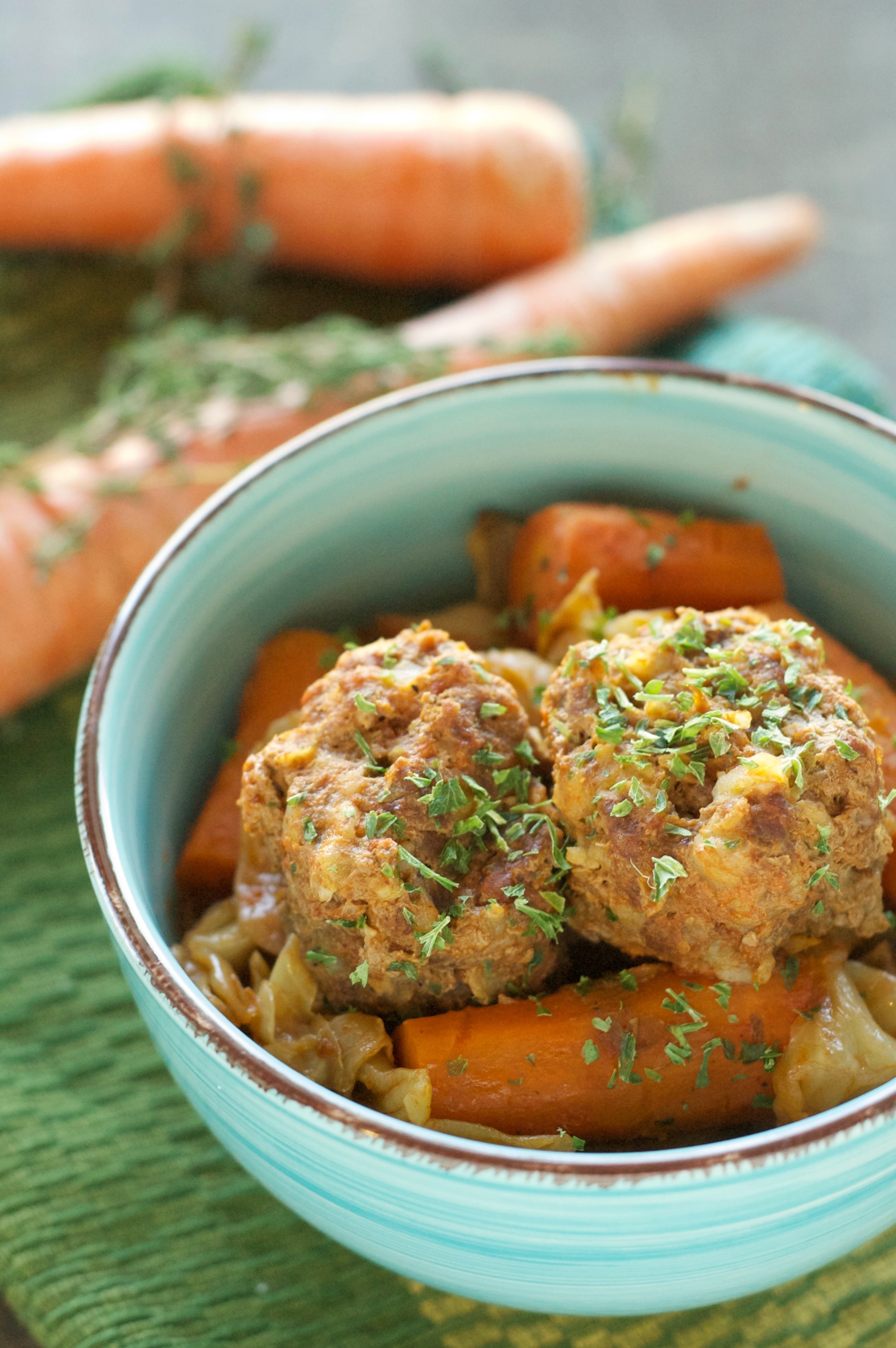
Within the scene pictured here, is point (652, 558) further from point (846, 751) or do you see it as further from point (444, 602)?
point (846, 751)

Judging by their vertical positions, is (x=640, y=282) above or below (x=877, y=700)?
below

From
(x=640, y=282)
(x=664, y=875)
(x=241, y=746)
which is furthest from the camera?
(x=640, y=282)

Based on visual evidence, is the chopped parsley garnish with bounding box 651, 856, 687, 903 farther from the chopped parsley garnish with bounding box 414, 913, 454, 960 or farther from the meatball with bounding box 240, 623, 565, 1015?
the chopped parsley garnish with bounding box 414, 913, 454, 960

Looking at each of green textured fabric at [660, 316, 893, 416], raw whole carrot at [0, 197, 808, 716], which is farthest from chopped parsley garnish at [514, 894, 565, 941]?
raw whole carrot at [0, 197, 808, 716]

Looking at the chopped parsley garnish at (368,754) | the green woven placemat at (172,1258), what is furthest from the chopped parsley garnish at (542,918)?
the green woven placemat at (172,1258)

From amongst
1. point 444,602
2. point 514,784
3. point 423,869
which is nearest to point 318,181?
point 444,602

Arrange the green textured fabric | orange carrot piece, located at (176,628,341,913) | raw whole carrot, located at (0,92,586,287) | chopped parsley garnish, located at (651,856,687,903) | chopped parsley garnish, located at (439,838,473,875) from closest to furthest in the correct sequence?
chopped parsley garnish, located at (651,856,687,903) < chopped parsley garnish, located at (439,838,473,875) < orange carrot piece, located at (176,628,341,913) < the green textured fabric < raw whole carrot, located at (0,92,586,287)

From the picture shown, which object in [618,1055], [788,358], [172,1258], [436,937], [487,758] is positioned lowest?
[172,1258]
